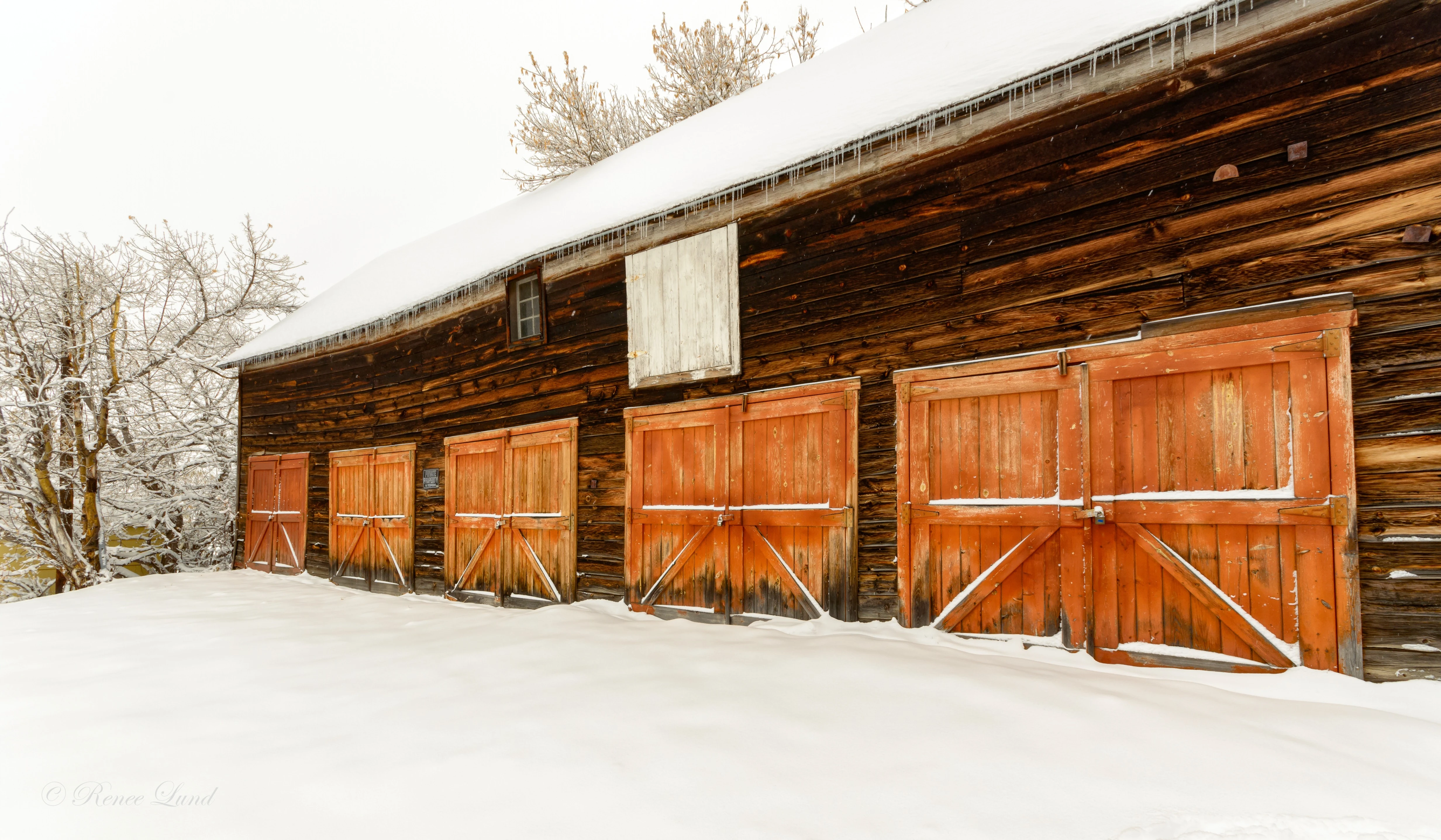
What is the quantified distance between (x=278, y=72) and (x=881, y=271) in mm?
220316

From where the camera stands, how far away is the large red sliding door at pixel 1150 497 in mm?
4031

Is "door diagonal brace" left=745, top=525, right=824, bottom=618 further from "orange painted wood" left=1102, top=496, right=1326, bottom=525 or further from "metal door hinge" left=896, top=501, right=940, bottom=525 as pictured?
"orange painted wood" left=1102, top=496, right=1326, bottom=525

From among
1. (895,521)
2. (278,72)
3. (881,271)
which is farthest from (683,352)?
(278,72)

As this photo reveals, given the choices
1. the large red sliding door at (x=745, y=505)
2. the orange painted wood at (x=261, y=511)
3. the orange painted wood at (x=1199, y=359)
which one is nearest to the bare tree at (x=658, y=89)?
the orange painted wood at (x=261, y=511)

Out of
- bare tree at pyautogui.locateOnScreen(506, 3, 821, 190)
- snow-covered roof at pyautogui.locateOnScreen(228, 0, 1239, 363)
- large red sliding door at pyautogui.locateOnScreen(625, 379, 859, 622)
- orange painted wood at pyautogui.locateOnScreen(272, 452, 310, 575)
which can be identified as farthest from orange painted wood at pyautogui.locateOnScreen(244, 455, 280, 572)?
bare tree at pyautogui.locateOnScreen(506, 3, 821, 190)

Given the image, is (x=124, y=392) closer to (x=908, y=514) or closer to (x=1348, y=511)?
(x=908, y=514)

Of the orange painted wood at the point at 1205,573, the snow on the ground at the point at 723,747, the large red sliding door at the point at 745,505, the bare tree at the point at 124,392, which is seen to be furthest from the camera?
the bare tree at the point at 124,392

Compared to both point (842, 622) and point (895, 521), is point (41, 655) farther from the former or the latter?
point (895, 521)

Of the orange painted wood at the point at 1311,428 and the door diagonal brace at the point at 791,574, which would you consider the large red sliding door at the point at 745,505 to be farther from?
the orange painted wood at the point at 1311,428

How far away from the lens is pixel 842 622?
5.82 metres

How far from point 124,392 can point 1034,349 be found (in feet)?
65.1

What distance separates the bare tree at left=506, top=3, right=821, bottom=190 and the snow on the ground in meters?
18.2

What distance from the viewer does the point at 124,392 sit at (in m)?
16.4

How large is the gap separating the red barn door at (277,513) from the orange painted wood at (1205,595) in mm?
12985
